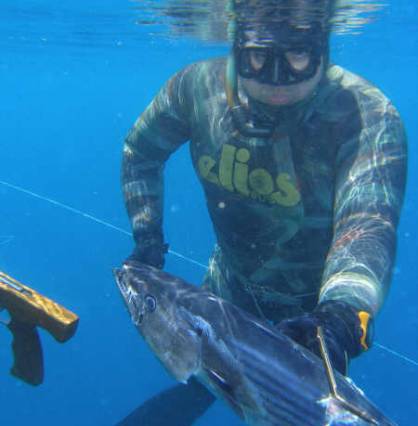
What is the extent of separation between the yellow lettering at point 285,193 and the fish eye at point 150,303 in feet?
5.91

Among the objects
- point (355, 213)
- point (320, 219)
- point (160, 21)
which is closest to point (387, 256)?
point (355, 213)

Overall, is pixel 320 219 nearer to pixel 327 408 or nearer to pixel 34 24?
pixel 327 408

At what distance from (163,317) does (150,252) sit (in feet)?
7.53

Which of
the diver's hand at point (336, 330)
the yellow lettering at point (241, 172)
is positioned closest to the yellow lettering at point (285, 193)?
the yellow lettering at point (241, 172)

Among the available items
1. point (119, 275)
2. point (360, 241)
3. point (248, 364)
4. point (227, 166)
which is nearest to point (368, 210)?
point (360, 241)

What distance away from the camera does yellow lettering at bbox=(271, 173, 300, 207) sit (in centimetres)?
379

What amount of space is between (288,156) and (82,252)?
8372 millimetres

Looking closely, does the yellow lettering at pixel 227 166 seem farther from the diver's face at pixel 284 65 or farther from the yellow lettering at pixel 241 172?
the diver's face at pixel 284 65

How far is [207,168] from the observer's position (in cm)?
432

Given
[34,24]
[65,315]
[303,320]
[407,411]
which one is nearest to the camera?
[303,320]

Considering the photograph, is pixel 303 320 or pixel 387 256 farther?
pixel 387 256

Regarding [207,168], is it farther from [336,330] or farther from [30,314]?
[336,330]

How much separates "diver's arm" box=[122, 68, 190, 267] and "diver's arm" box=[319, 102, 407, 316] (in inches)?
77.2

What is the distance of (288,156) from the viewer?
3725 millimetres
